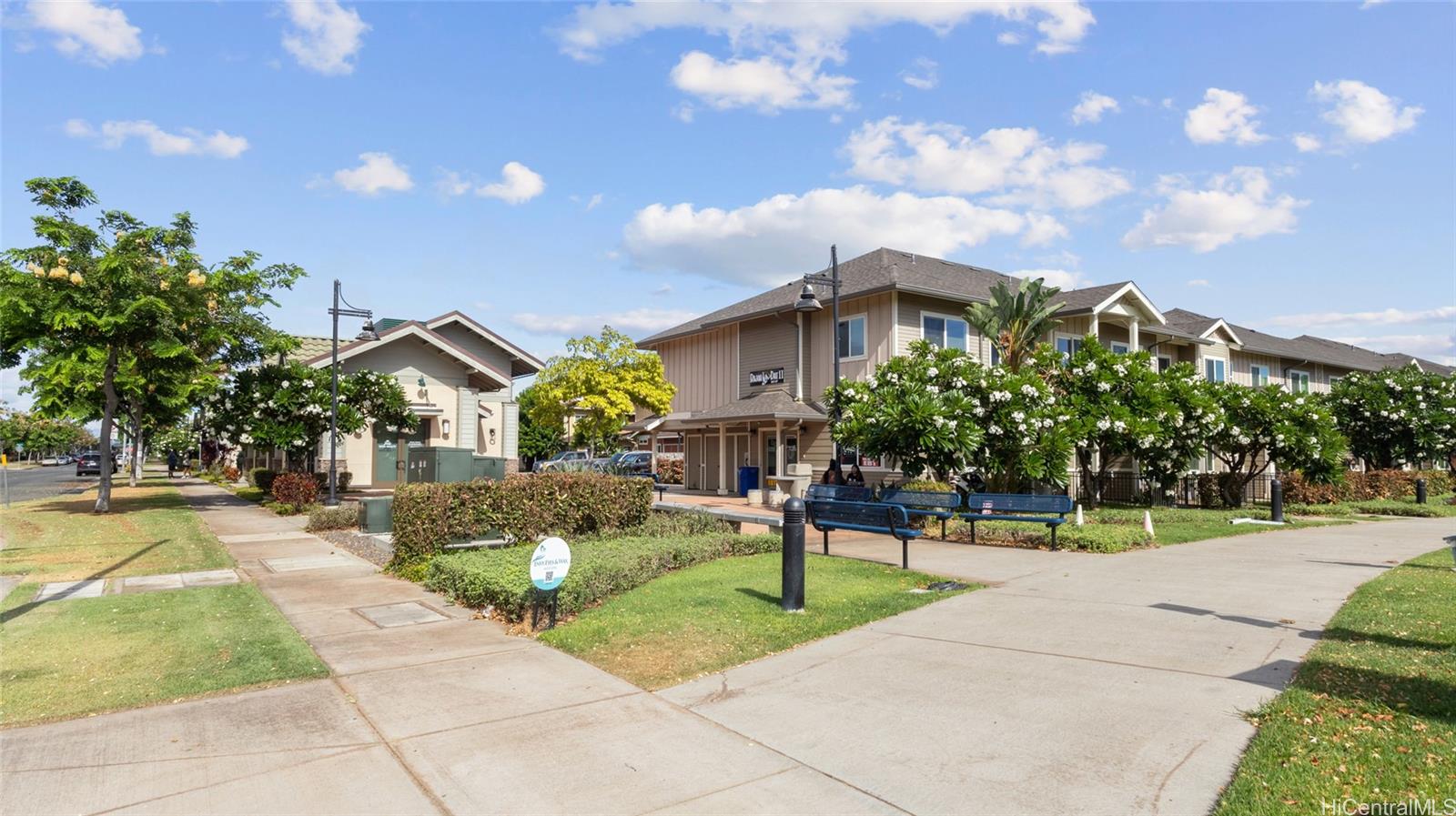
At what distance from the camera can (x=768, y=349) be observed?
98.0ft

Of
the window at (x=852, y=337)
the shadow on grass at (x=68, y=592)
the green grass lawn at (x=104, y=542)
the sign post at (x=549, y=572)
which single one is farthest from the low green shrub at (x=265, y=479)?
the sign post at (x=549, y=572)

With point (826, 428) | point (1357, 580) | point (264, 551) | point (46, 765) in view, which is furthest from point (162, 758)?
point (826, 428)

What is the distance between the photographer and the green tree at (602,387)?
3375 centimetres

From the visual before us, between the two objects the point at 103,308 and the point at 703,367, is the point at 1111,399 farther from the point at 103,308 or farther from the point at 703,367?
the point at 103,308

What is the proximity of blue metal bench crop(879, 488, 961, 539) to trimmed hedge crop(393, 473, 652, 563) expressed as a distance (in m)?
4.54

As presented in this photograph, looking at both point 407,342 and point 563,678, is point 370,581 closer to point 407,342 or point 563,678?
point 563,678

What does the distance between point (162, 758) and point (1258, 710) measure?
21.4ft

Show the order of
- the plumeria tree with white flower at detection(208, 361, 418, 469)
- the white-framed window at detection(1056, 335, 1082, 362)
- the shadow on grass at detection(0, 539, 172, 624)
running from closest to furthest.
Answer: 1. the shadow on grass at detection(0, 539, 172, 624)
2. the plumeria tree with white flower at detection(208, 361, 418, 469)
3. the white-framed window at detection(1056, 335, 1082, 362)

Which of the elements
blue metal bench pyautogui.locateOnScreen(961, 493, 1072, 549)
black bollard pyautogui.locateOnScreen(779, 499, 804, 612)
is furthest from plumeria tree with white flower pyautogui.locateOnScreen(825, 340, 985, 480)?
black bollard pyautogui.locateOnScreen(779, 499, 804, 612)

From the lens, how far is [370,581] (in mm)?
10875

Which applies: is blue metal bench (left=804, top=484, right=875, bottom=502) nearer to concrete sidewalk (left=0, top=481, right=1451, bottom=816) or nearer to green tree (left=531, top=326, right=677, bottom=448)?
concrete sidewalk (left=0, top=481, right=1451, bottom=816)

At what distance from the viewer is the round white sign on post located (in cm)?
769

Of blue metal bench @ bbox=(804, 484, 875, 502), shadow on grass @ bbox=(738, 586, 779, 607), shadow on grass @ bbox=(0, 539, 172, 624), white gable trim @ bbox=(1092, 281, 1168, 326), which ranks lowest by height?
shadow on grass @ bbox=(0, 539, 172, 624)

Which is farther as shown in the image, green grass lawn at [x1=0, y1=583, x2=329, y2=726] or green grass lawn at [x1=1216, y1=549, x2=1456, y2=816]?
green grass lawn at [x1=0, y1=583, x2=329, y2=726]
